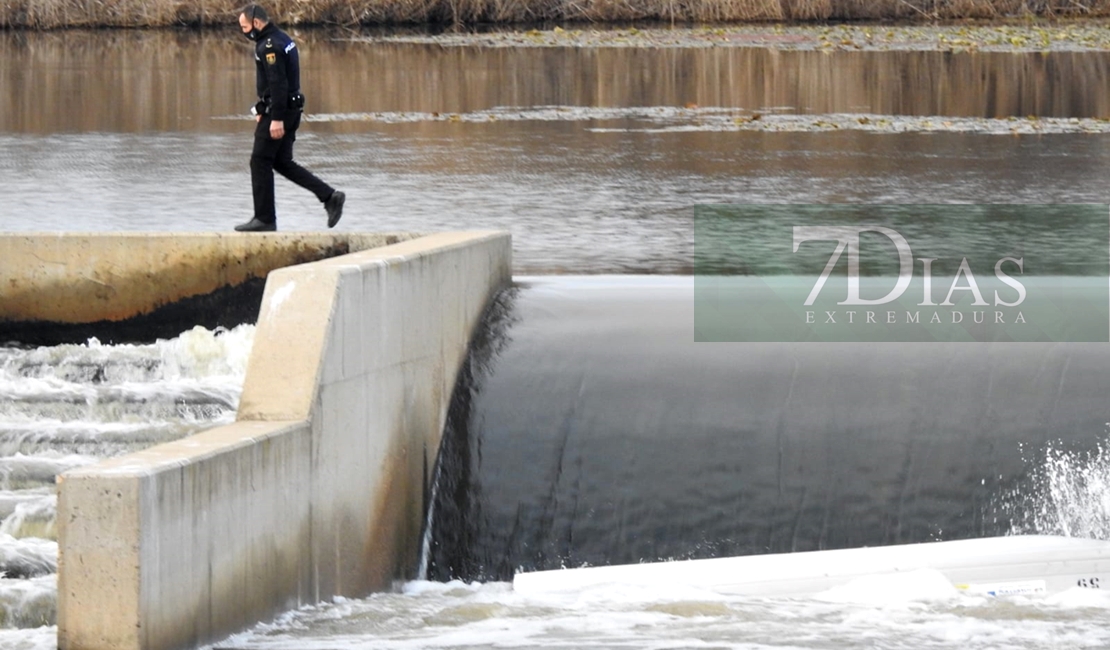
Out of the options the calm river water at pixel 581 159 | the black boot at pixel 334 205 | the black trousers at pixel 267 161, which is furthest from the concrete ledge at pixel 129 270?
the black boot at pixel 334 205

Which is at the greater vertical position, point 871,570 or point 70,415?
point 70,415

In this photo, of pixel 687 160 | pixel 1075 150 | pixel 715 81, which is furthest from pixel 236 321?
pixel 715 81

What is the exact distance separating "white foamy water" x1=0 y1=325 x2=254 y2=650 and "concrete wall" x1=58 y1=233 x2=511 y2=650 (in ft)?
2.24

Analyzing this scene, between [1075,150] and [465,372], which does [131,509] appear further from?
[1075,150]

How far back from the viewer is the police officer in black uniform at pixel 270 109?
1248 centimetres

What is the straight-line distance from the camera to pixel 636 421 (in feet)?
31.4

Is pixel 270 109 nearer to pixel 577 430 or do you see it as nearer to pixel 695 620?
pixel 577 430

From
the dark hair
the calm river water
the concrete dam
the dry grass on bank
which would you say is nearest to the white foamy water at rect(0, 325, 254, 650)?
the calm river water

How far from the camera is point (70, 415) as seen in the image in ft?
30.7

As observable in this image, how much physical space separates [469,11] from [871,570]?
37.4m

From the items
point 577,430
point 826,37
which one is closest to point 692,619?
point 577,430

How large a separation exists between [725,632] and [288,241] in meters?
4.25

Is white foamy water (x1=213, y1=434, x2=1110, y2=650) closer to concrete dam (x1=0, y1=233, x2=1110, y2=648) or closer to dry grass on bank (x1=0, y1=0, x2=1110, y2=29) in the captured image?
concrete dam (x1=0, y1=233, x2=1110, y2=648)

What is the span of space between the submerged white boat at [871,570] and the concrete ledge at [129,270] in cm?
302
